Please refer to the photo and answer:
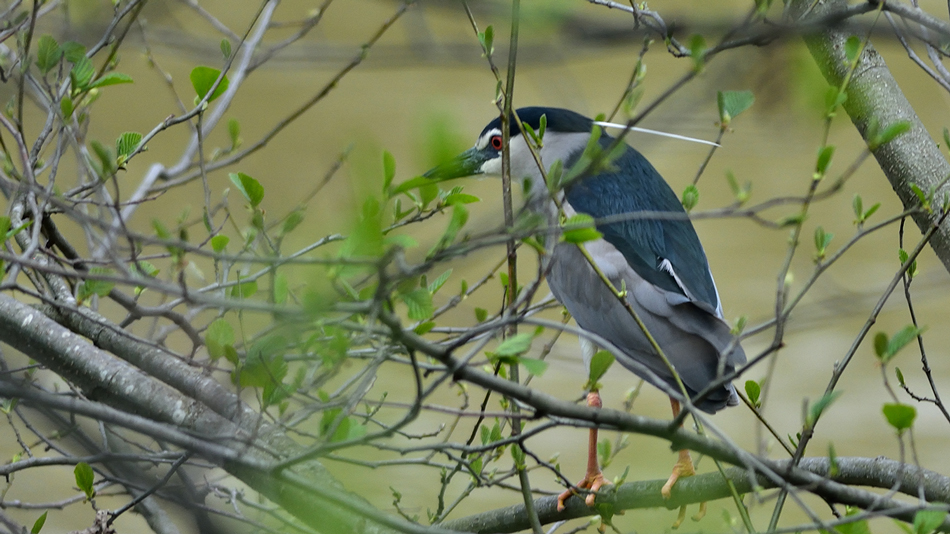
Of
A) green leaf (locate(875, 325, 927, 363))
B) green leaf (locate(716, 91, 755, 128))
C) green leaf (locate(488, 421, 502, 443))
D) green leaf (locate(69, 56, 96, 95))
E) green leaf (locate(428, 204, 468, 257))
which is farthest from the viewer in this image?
green leaf (locate(488, 421, 502, 443))

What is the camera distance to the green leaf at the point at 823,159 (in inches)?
34.4

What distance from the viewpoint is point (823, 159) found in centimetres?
89

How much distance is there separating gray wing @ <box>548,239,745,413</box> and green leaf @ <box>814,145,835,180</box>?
20.4 inches

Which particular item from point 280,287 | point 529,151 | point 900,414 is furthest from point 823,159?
point 529,151

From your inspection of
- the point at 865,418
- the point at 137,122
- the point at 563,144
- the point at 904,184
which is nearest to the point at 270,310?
the point at 904,184

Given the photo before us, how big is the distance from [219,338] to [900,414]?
2.08 ft

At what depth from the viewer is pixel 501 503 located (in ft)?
11.9

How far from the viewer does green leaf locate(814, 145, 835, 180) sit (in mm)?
875

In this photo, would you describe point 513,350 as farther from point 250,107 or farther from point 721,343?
point 250,107

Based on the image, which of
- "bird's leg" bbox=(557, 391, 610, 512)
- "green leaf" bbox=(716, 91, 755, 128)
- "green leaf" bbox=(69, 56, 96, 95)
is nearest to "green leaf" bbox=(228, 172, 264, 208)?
"green leaf" bbox=(69, 56, 96, 95)

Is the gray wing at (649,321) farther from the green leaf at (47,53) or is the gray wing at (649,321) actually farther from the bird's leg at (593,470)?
the green leaf at (47,53)

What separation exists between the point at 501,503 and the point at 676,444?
2925 millimetres

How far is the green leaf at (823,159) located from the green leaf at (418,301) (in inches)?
16.2

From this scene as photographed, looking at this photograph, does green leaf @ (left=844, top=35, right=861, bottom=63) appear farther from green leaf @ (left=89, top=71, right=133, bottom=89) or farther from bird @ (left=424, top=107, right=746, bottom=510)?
green leaf @ (left=89, top=71, right=133, bottom=89)
